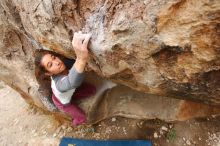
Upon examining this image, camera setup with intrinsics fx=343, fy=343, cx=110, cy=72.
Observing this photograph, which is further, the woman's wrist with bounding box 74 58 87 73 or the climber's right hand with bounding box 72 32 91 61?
the woman's wrist with bounding box 74 58 87 73

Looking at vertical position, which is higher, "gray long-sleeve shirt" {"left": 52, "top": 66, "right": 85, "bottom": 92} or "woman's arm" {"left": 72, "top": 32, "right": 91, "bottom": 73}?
"woman's arm" {"left": 72, "top": 32, "right": 91, "bottom": 73}

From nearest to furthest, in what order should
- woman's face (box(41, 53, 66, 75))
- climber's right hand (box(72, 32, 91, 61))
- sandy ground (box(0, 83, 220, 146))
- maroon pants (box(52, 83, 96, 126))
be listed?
1. climber's right hand (box(72, 32, 91, 61))
2. woman's face (box(41, 53, 66, 75))
3. maroon pants (box(52, 83, 96, 126))
4. sandy ground (box(0, 83, 220, 146))

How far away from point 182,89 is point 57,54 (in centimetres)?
149

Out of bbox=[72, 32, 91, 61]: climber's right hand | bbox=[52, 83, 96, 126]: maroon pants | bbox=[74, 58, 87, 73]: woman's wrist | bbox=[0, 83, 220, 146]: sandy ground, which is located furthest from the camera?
bbox=[0, 83, 220, 146]: sandy ground

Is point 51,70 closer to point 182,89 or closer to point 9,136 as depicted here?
point 182,89

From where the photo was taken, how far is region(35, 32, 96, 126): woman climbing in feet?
9.44

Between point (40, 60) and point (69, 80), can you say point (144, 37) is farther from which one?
point (40, 60)

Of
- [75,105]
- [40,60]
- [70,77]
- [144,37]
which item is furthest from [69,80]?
[144,37]

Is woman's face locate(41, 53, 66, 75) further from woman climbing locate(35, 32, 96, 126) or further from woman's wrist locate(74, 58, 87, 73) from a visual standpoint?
woman's wrist locate(74, 58, 87, 73)

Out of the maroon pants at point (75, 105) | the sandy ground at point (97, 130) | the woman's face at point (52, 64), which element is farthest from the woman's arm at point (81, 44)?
the sandy ground at point (97, 130)

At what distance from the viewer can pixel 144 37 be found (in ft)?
8.14

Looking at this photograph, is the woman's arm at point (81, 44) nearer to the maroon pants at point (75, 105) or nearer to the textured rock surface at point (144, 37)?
the textured rock surface at point (144, 37)

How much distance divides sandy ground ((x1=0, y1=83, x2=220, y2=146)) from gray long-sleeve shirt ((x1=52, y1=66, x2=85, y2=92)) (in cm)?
118

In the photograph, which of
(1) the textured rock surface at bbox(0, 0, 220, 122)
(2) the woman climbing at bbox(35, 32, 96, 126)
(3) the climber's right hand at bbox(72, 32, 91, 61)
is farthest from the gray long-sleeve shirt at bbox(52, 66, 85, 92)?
(3) the climber's right hand at bbox(72, 32, 91, 61)
